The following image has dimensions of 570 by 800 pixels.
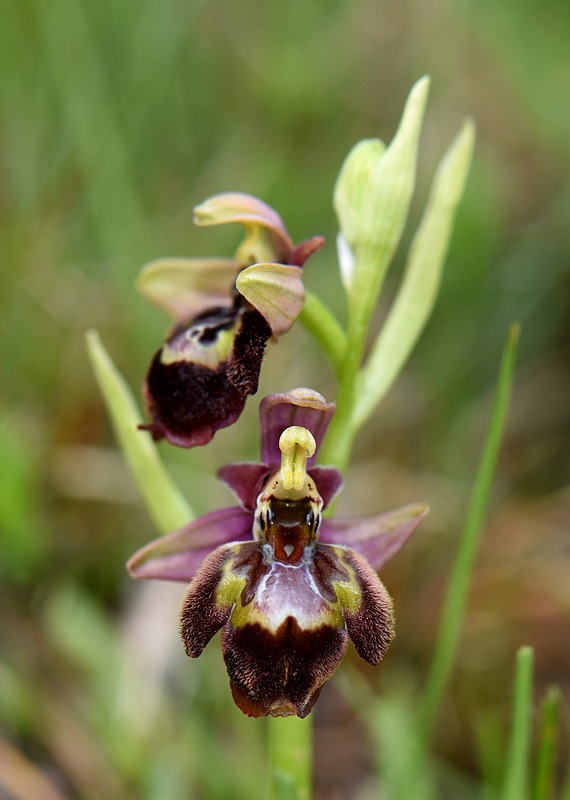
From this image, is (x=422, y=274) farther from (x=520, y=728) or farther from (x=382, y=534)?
(x=520, y=728)

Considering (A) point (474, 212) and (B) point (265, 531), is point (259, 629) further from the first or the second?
(A) point (474, 212)

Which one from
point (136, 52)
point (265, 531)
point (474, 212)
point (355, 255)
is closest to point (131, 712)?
point (265, 531)

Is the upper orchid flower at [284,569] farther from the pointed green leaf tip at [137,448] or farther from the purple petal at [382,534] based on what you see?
the pointed green leaf tip at [137,448]

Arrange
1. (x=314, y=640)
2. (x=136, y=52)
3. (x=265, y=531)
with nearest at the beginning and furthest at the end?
(x=314, y=640) < (x=265, y=531) < (x=136, y=52)

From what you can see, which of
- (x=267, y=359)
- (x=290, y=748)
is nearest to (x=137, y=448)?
(x=290, y=748)

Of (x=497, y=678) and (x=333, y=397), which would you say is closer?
(x=497, y=678)

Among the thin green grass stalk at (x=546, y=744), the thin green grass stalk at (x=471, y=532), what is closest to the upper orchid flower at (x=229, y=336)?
the thin green grass stalk at (x=471, y=532)
